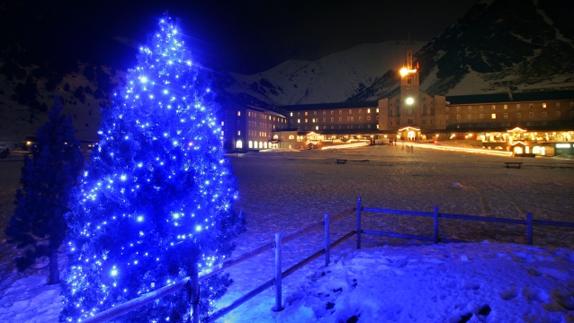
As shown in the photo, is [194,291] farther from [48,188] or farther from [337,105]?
[337,105]

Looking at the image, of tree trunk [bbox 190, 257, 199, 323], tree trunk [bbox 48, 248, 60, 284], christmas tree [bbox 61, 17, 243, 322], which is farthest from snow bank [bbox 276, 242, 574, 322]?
tree trunk [bbox 48, 248, 60, 284]

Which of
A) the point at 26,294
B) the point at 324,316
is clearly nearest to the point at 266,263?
the point at 324,316

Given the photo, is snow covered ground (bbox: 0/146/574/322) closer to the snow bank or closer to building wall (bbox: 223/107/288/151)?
the snow bank

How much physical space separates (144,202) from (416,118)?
11784 cm

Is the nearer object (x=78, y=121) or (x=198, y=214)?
(x=198, y=214)

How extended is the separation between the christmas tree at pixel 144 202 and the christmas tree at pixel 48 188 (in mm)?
3686

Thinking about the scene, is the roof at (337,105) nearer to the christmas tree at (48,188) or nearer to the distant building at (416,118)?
the distant building at (416,118)

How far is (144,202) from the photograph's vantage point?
172 inches

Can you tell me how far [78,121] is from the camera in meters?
103

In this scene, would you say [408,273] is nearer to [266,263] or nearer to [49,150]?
[266,263]

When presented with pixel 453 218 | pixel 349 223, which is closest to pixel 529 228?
pixel 453 218

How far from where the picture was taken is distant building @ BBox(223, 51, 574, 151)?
93500 millimetres

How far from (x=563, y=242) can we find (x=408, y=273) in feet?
20.1

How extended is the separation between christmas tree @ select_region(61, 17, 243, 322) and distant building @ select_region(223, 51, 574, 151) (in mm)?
84241
